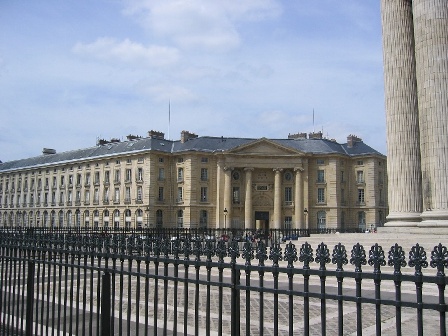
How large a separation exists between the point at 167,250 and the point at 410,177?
61.4 feet

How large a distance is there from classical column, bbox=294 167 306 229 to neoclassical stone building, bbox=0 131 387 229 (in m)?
0.15

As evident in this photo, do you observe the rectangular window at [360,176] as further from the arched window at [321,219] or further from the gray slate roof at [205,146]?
the arched window at [321,219]

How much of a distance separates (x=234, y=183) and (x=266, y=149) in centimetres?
699

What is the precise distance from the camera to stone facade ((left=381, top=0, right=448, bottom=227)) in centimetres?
1945

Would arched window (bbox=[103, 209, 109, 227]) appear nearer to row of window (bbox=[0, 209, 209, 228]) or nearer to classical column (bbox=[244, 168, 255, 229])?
row of window (bbox=[0, 209, 209, 228])

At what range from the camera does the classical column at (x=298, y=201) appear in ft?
231

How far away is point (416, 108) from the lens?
21.7 meters

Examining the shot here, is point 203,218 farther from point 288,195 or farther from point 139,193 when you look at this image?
point 288,195

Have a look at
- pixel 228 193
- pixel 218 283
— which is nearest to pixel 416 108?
pixel 218 283

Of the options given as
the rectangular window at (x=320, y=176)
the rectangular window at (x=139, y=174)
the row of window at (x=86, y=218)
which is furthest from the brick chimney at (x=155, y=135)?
the rectangular window at (x=320, y=176)

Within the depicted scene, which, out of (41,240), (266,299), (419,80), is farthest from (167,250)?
(419,80)

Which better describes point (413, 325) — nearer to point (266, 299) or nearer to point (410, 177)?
point (266, 299)

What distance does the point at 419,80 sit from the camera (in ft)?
67.1

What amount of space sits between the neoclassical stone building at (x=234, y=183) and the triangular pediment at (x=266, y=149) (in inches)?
5.9
